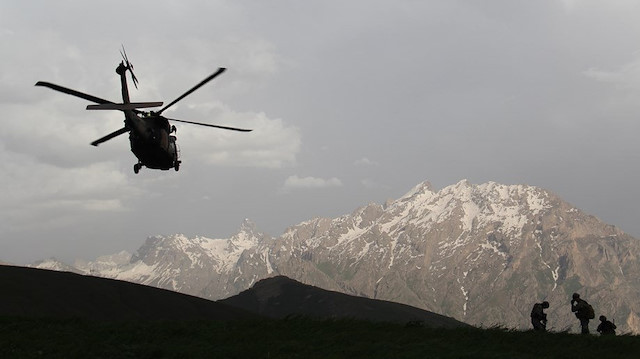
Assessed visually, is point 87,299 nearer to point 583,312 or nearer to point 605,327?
point 583,312

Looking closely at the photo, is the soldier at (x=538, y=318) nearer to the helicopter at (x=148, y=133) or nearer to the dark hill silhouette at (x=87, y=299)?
the helicopter at (x=148, y=133)

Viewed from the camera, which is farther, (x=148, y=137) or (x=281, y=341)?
(x=148, y=137)

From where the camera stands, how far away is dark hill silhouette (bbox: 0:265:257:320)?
56.8m

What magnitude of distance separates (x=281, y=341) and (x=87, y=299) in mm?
40472

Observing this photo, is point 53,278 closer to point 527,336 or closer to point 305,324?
point 305,324

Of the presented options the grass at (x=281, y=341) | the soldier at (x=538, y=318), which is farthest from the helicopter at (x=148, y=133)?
the soldier at (x=538, y=318)

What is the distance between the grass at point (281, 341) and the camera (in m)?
28.4

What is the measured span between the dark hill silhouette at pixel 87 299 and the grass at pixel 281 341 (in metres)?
21.8

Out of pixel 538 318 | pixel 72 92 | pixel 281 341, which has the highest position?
pixel 72 92

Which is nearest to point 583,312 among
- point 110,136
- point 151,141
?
point 151,141

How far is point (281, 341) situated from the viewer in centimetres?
3098

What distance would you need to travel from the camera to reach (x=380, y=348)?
29.6 m

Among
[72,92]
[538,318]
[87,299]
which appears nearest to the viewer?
[72,92]

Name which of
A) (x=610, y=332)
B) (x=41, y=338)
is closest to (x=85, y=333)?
(x=41, y=338)
